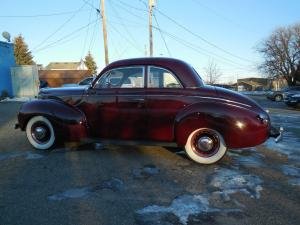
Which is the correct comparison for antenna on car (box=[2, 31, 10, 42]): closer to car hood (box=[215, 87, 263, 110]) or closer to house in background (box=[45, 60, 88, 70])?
car hood (box=[215, 87, 263, 110])

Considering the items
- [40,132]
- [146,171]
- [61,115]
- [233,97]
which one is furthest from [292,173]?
[40,132]

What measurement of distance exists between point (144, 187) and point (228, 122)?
1925mm

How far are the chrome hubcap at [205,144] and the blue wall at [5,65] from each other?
2403 cm

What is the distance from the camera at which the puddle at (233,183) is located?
5086 millimetres

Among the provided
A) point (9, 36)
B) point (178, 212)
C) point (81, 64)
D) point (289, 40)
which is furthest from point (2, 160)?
point (81, 64)

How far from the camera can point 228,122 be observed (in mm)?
6359

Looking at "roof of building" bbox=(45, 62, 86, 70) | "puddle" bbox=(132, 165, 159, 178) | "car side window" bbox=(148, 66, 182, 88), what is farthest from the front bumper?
"roof of building" bbox=(45, 62, 86, 70)

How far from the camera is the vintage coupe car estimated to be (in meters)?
6.45

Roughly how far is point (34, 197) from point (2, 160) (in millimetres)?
2356

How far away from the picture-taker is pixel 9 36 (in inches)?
1198

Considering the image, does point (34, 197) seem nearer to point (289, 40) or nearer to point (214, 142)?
point (214, 142)

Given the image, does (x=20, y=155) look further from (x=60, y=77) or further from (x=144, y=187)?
(x=60, y=77)

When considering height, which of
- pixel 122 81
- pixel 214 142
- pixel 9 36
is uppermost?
pixel 9 36

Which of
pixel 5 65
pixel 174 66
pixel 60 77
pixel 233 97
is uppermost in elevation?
pixel 5 65
